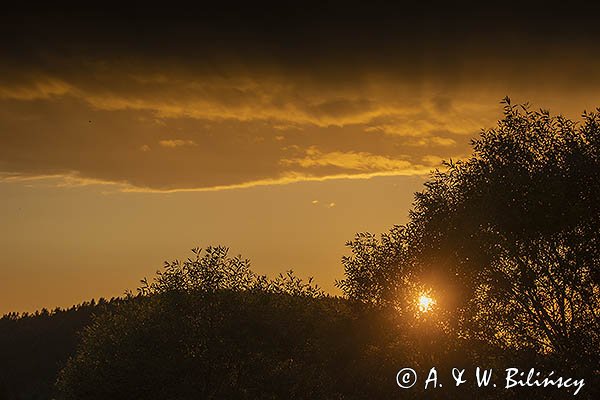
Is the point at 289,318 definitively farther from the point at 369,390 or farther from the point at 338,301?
the point at 369,390

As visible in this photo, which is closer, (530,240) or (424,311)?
(530,240)

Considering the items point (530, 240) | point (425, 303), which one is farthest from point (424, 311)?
point (530, 240)

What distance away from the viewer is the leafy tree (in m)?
33.5

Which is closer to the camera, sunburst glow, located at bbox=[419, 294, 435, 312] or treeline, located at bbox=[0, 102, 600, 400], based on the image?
treeline, located at bbox=[0, 102, 600, 400]

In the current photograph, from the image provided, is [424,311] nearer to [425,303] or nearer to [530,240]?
[425,303]

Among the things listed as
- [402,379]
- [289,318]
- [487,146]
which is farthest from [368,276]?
[487,146]

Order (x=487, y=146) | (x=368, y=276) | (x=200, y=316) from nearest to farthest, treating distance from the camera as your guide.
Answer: (x=487, y=146) < (x=368, y=276) < (x=200, y=316)

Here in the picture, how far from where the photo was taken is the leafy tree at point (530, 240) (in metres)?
33.5

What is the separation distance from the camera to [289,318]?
6275 centimetres

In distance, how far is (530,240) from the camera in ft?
114

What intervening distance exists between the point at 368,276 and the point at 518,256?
19.2 metres

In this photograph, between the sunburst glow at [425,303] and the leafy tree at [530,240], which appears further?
the sunburst glow at [425,303]

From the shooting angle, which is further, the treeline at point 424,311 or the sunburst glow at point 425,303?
the sunburst glow at point 425,303

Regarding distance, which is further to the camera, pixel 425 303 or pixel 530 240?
pixel 425 303
